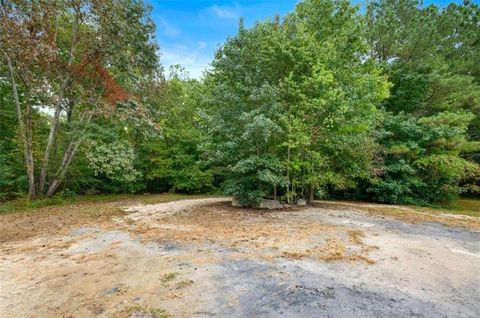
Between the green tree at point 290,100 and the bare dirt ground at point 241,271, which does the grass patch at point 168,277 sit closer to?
the bare dirt ground at point 241,271

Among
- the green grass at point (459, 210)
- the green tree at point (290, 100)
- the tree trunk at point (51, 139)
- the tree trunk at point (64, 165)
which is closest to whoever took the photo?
the green tree at point (290, 100)

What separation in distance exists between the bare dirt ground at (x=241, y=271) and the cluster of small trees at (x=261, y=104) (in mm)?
3384

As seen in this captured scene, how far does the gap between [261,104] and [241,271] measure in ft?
20.2

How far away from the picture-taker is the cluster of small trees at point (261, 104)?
28.9ft

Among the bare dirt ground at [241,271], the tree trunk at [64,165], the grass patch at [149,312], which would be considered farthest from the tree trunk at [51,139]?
the grass patch at [149,312]

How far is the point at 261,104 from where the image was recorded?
350 inches

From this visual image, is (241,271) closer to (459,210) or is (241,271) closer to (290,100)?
(290,100)

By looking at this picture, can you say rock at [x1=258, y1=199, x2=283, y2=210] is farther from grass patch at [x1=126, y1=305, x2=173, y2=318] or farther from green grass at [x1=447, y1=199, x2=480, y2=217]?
grass patch at [x1=126, y1=305, x2=173, y2=318]

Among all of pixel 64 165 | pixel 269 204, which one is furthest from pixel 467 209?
pixel 64 165

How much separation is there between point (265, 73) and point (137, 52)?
20.6ft

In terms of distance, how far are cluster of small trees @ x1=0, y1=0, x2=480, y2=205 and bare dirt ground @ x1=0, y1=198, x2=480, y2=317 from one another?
3.38 metres

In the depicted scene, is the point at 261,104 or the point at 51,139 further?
the point at 51,139

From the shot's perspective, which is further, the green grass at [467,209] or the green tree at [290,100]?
the green grass at [467,209]

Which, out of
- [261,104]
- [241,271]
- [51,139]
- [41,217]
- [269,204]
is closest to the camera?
[241,271]
